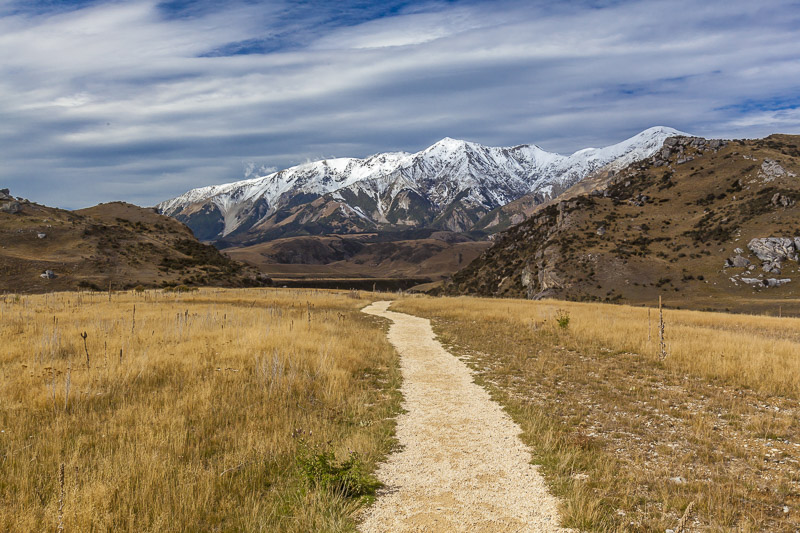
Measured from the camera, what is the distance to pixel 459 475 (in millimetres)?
6660

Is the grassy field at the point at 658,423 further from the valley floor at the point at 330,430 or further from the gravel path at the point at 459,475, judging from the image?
the gravel path at the point at 459,475

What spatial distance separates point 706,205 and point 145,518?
4644 inches

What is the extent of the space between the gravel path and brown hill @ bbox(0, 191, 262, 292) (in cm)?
6560

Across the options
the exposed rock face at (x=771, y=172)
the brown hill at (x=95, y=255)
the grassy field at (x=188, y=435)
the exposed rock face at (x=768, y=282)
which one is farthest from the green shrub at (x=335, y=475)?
the exposed rock face at (x=771, y=172)

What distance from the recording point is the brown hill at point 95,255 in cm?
6028

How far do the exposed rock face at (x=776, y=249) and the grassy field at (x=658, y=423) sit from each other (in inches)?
2894

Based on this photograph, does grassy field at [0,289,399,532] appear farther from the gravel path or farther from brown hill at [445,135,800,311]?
brown hill at [445,135,800,311]

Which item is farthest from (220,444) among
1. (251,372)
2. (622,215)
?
(622,215)

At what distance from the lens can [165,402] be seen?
30.3 ft

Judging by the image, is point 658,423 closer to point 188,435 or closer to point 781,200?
point 188,435

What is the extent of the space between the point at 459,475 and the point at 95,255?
8103cm

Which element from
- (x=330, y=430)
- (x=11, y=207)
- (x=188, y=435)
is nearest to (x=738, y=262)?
(x=330, y=430)

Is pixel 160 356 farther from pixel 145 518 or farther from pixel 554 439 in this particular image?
pixel 554 439

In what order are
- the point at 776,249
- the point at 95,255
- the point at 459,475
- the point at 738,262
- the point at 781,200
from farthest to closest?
the point at 781,200, the point at 738,262, the point at 776,249, the point at 95,255, the point at 459,475
